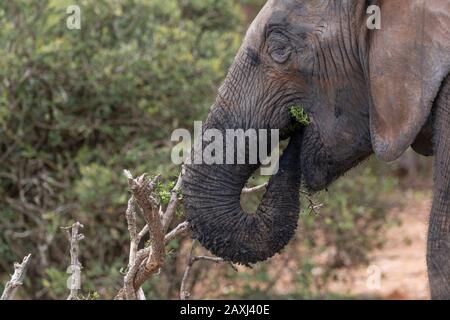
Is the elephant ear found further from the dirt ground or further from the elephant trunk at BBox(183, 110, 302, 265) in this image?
the dirt ground

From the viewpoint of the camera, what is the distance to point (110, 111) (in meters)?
6.32

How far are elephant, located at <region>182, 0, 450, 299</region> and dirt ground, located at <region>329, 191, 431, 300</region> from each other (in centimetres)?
237

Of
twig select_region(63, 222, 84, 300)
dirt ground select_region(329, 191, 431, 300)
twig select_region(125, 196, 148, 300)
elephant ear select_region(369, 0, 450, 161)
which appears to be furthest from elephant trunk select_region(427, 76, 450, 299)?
dirt ground select_region(329, 191, 431, 300)

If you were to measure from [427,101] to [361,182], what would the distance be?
3.60 meters

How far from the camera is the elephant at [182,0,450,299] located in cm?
342

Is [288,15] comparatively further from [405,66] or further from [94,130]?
[94,130]

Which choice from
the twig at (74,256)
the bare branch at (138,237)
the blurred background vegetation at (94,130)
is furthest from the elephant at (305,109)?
the blurred background vegetation at (94,130)

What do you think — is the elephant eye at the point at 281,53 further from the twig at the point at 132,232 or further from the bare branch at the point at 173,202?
the twig at the point at 132,232

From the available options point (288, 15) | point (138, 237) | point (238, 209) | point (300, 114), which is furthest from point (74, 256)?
point (288, 15)

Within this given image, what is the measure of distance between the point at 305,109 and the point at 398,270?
17.4ft

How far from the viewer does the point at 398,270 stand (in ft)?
28.7

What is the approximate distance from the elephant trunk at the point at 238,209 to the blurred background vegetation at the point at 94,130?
2.22m

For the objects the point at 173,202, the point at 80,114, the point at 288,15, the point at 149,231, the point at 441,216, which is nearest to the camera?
the point at 441,216
